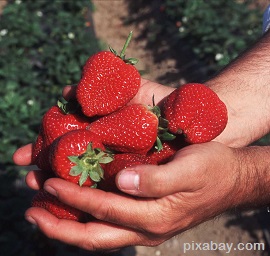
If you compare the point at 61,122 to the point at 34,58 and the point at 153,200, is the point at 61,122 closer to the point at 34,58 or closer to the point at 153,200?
the point at 153,200

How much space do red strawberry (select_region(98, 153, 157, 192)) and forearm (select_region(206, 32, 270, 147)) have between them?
813 mm

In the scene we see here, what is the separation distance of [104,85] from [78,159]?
42 cm

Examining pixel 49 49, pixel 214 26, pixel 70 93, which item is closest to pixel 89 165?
pixel 70 93

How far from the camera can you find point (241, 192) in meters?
2.12

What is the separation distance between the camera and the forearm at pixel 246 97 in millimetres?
2654

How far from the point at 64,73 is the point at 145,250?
7.40 ft

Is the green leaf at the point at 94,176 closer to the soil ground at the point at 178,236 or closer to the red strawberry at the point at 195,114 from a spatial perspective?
the red strawberry at the point at 195,114

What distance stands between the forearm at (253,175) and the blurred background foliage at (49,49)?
64.2 inches

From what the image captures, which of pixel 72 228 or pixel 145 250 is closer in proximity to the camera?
pixel 72 228

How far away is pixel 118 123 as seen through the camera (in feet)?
6.49

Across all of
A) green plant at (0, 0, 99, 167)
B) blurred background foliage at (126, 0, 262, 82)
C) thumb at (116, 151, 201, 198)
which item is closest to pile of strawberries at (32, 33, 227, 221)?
thumb at (116, 151, 201, 198)

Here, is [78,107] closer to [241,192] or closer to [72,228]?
[72,228]

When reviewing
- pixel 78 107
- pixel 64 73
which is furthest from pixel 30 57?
pixel 78 107

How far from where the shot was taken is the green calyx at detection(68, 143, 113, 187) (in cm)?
179
